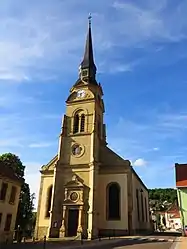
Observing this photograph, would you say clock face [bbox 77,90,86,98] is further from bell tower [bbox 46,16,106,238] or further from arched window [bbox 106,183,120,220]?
arched window [bbox 106,183,120,220]

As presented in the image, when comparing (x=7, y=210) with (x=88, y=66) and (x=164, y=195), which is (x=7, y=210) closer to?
(x=88, y=66)

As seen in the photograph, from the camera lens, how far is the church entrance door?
31980 mm

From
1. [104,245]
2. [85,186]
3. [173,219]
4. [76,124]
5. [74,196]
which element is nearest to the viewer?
[104,245]

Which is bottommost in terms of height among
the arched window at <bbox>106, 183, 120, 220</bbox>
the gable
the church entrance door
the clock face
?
the church entrance door

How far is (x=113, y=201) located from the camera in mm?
33750

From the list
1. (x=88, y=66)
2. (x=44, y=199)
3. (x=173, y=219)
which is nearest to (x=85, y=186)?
(x=44, y=199)

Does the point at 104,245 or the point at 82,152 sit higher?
the point at 82,152

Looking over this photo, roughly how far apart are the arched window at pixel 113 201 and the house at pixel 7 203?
11856 millimetres

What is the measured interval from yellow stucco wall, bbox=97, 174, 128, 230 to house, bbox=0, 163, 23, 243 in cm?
1104

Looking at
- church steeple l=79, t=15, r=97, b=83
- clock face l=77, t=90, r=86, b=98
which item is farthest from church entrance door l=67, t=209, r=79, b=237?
church steeple l=79, t=15, r=97, b=83

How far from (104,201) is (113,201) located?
1.16m

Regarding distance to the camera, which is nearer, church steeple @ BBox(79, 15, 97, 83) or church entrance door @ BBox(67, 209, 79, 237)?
church entrance door @ BBox(67, 209, 79, 237)

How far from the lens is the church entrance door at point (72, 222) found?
31980 mm

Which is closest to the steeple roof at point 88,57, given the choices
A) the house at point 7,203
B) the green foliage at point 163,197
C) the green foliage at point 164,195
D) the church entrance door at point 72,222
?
the church entrance door at point 72,222
